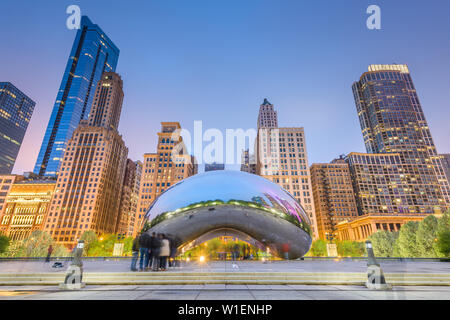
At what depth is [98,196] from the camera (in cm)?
10988

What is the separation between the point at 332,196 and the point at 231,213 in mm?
143222

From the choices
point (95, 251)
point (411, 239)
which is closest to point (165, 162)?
point (95, 251)

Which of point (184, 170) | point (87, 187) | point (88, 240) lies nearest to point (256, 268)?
point (88, 240)

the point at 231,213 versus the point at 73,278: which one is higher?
the point at 231,213

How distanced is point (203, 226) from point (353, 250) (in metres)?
81.1

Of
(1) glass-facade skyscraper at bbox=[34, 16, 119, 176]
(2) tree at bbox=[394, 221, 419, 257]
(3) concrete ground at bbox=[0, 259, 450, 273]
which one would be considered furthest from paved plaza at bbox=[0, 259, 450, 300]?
(1) glass-facade skyscraper at bbox=[34, 16, 119, 176]

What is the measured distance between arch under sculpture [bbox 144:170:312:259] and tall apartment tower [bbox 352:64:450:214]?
155 meters

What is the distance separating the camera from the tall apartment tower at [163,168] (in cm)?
11306

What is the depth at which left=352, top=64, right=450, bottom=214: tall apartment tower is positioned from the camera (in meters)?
128

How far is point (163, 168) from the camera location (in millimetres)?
119938

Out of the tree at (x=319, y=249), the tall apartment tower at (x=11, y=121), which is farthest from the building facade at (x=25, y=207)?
the tree at (x=319, y=249)

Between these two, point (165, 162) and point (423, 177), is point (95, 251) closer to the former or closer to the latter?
point (165, 162)

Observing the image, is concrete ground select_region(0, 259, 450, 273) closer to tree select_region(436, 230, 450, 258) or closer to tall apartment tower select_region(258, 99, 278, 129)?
tree select_region(436, 230, 450, 258)

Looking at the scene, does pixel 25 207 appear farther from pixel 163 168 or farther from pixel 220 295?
pixel 220 295
